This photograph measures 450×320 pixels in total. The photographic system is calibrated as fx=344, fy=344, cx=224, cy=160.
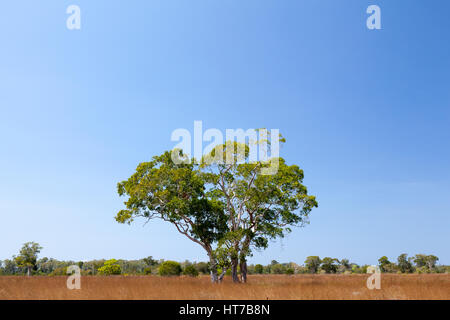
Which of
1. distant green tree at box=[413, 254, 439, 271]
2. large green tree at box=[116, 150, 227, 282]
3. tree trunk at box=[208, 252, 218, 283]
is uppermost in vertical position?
large green tree at box=[116, 150, 227, 282]

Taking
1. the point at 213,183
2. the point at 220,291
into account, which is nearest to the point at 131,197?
the point at 213,183

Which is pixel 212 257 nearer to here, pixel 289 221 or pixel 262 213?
pixel 262 213

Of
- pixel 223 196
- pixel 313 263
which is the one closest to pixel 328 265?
pixel 313 263

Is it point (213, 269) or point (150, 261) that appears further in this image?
point (150, 261)

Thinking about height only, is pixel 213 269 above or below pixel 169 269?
above

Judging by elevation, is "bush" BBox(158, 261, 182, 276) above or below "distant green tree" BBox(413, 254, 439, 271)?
above

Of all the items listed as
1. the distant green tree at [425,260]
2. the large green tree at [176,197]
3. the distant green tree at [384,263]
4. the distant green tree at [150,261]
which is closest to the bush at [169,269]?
the large green tree at [176,197]

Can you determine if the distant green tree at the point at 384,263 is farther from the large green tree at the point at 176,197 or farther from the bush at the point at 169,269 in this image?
the large green tree at the point at 176,197

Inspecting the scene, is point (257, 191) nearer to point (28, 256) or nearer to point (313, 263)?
point (28, 256)

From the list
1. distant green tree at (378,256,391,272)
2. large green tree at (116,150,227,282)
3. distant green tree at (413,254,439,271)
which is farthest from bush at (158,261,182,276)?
distant green tree at (413,254,439,271)

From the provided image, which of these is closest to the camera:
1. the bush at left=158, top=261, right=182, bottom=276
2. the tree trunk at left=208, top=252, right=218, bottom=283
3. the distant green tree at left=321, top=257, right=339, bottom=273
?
the tree trunk at left=208, top=252, right=218, bottom=283

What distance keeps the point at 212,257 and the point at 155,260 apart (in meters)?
63.7

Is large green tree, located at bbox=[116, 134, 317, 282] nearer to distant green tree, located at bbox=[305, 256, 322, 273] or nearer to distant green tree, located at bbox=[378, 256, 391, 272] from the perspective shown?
distant green tree, located at bbox=[305, 256, 322, 273]
